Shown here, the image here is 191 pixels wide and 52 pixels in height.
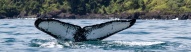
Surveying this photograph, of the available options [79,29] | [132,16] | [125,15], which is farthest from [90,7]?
[79,29]

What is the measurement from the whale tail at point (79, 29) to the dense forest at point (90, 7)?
126m

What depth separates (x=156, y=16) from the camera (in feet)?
448

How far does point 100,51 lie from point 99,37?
0.48 m

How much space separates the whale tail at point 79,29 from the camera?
1451 cm

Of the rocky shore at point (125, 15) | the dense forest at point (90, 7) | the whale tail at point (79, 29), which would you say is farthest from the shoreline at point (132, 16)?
the whale tail at point (79, 29)

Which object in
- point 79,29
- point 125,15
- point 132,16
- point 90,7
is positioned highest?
point 79,29

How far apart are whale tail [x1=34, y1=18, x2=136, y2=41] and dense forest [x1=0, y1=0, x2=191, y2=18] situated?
126 metres

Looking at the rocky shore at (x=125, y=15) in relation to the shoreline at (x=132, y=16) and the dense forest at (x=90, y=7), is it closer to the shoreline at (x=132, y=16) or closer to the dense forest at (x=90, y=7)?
the shoreline at (x=132, y=16)

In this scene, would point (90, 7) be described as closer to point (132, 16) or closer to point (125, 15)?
point (125, 15)

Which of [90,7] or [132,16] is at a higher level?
[90,7]

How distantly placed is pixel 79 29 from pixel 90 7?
14155cm

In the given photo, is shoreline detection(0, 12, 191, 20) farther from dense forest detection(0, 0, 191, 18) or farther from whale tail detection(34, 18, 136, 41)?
whale tail detection(34, 18, 136, 41)

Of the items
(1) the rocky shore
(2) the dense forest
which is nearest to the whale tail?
(1) the rocky shore

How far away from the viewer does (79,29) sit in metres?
15.2
